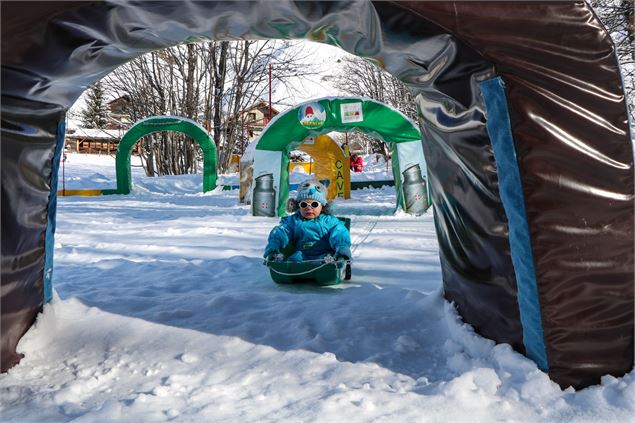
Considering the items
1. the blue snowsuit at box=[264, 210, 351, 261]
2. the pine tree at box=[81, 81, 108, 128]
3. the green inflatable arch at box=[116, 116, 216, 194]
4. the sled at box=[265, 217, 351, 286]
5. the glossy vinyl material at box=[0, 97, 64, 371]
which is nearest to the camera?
the glossy vinyl material at box=[0, 97, 64, 371]

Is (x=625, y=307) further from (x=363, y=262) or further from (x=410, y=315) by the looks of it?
(x=363, y=262)

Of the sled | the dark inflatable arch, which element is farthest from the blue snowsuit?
the dark inflatable arch

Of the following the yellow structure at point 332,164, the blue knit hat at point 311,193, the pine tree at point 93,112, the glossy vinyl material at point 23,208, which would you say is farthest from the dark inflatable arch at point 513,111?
Answer: the pine tree at point 93,112

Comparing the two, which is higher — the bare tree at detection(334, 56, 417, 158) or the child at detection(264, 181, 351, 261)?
the bare tree at detection(334, 56, 417, 158)

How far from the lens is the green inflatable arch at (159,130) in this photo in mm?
16031

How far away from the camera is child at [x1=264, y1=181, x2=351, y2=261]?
4.50 metres

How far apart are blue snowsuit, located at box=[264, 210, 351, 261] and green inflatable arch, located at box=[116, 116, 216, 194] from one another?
40.8 feet

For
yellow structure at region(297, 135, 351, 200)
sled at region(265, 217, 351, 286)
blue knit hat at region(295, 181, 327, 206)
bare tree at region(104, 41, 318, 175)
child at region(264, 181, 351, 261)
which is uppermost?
bare tree at region(104, 41, 318, 175)

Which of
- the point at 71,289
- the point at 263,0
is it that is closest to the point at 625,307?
the point at 263,0

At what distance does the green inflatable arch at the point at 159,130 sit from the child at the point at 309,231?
40.6 feet

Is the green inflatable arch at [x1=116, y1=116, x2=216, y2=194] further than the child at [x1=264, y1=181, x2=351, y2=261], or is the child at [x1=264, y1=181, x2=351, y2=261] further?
the green inflatable arch at [x1=116, y1=116, x2=216, y2=194]

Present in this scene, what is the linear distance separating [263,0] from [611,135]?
1.57 metres

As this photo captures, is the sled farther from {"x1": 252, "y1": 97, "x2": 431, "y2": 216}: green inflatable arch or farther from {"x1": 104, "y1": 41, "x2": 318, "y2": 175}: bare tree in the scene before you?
{"x1": 104, "y1": 41, "x2": 318, "y2": 175}: bare tree

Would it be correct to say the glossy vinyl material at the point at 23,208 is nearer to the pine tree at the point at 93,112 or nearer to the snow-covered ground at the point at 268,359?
the snow-covered ground at the point at 268,359
